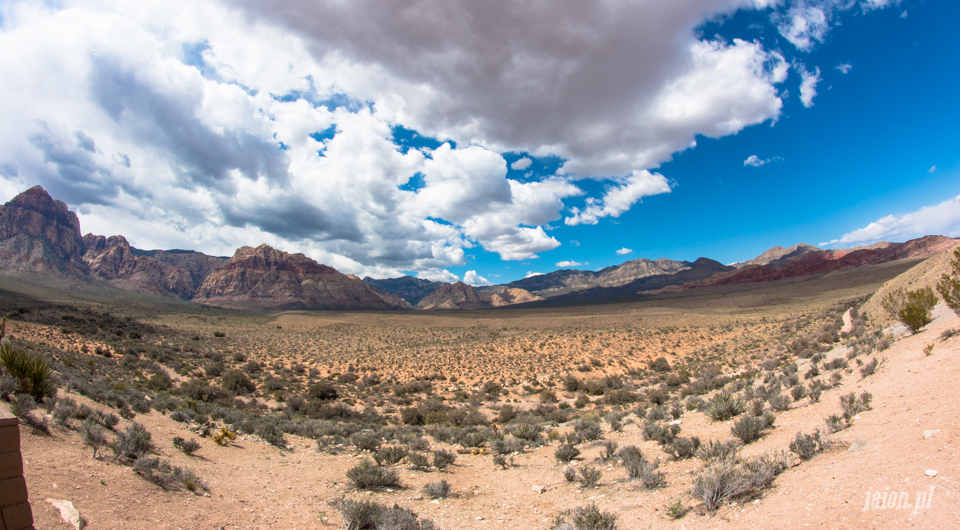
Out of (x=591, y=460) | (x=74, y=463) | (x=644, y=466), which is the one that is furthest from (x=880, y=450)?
(x=74, y=463)

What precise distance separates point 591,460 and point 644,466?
6.96 feet

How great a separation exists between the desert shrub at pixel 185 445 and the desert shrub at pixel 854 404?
13.7 metres

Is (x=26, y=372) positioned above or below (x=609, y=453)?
above

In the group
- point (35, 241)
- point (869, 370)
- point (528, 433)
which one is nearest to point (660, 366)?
point (869, 370)

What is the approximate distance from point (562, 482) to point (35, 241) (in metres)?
265

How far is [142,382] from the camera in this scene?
17.1m

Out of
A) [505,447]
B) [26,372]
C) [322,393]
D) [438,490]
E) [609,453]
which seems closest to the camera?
[438,490]

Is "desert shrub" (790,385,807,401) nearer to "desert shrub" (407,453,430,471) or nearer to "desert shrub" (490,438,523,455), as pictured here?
"desert shrub" (490,438,523,455)

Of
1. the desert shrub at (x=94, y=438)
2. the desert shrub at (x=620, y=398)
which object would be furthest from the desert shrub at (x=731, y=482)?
the desert shrub at (x=620, y=398)

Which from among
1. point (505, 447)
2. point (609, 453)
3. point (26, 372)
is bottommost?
point (505, 447)

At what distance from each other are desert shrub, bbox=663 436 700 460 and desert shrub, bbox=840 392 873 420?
2783mm

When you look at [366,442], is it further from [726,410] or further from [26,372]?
[726,410]

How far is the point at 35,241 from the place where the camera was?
170750mm

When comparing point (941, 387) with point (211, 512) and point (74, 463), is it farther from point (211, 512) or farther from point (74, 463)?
point (74, 463)
